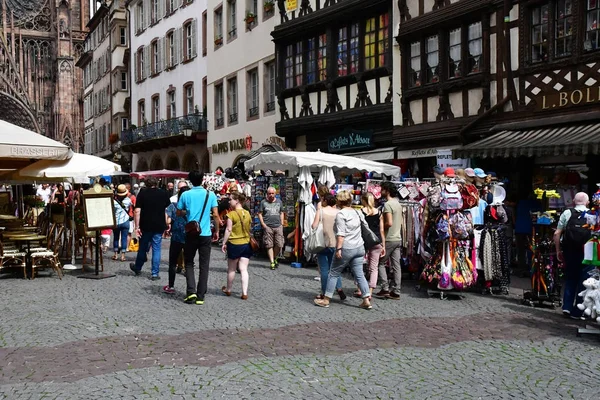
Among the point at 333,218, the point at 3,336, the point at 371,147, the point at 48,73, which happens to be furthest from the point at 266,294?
the point at 48,73

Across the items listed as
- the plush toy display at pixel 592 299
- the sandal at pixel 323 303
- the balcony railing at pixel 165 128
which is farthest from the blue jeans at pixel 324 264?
the balcony railing at pixel 165 128

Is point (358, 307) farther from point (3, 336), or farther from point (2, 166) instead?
point (2, 166)

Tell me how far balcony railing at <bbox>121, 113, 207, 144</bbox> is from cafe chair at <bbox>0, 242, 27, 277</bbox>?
18942mm

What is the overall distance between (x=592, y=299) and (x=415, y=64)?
10832 millimetres

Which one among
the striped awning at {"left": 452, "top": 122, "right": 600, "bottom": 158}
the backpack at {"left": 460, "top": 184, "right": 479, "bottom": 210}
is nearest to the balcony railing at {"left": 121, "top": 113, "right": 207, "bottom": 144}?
the striped awning at {"left": 452, "top": 122, "right": 600, "bottom": 158}

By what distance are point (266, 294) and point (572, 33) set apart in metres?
7.64

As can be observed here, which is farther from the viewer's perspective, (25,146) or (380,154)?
(380,154)

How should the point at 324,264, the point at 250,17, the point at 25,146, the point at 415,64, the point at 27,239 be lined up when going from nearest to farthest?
1. the point at 324,264
2. the point at 25,146
3. the point at 27,239
4. the point at 415,64
5. the point at 250,17

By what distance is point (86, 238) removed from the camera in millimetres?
13984

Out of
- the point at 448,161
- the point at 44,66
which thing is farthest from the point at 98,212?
the point at 44,66

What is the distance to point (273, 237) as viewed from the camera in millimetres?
14500

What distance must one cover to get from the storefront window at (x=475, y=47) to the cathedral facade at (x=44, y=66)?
53690mm

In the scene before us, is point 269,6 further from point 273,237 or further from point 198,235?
point 198,235

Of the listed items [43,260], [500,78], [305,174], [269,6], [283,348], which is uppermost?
[269,6]
